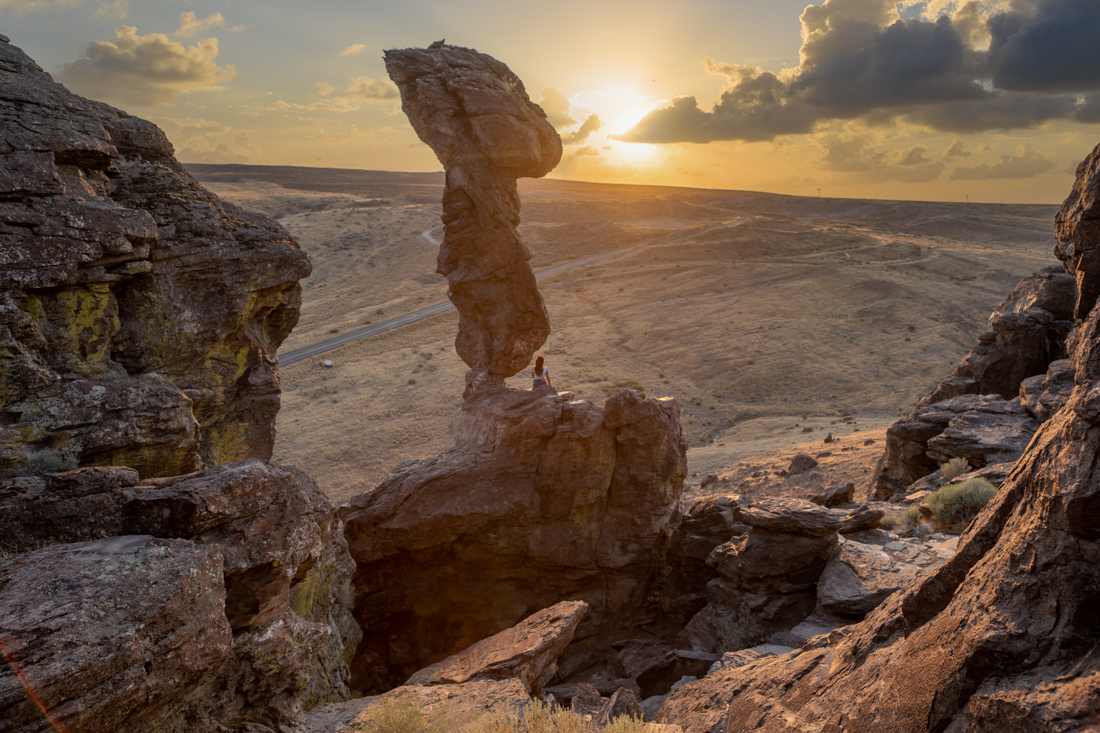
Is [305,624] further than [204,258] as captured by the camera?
No

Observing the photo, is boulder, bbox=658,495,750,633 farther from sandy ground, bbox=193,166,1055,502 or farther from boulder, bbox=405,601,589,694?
sandy ground, bbox=193,166,1055,502

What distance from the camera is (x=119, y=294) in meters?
12.2

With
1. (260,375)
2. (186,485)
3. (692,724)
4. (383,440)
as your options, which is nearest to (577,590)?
(692,724)

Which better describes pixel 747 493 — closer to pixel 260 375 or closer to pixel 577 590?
pixel 577 590

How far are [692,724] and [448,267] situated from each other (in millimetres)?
17015

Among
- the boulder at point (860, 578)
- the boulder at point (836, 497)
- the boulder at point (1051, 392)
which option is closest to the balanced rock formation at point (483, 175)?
the boulder at point (836, 497)

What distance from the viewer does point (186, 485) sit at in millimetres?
9406

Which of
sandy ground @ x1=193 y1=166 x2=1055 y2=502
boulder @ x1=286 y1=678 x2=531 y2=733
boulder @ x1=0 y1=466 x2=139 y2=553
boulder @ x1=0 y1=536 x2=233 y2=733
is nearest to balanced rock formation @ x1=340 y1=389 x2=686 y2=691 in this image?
boulder @ x1=286 y1=678 x2=531 y2=733

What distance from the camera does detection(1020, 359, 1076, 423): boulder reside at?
19484 mm

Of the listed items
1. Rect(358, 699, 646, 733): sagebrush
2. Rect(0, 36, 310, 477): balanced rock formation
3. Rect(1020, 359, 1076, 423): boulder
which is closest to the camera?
Rect(358, 699, 646, 733): sagebrush

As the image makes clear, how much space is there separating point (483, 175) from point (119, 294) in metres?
11.9

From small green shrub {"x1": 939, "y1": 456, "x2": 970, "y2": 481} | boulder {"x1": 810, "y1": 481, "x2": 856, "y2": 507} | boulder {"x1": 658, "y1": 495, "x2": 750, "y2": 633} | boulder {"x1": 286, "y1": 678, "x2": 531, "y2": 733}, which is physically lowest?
boulder {"x1": 658, "y1": 495, "x2": 750, "y2": 633}

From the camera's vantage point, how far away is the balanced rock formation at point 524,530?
1853cm

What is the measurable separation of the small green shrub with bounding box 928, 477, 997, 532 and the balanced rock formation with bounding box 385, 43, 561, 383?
44.6 feet
